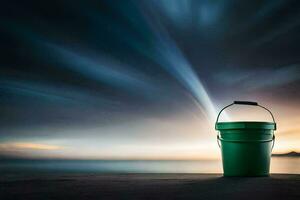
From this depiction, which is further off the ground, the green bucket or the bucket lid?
the bucket lid

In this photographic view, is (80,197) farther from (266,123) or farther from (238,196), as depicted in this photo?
(266,123)

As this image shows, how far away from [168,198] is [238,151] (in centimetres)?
214

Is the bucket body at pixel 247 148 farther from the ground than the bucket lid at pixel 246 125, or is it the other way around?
the bucket lid at pixel 246 125

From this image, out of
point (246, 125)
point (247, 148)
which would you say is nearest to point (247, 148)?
point (247, 148)

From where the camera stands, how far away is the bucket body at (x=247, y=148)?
13.7ft

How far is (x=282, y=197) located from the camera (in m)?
2.30

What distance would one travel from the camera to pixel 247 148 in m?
4.18

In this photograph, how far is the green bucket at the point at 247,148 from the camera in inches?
164

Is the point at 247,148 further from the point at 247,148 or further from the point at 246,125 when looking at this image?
the point at 246,125

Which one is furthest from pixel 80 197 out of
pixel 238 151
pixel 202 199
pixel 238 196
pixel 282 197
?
pixel 238 151

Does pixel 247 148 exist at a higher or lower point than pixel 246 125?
lower

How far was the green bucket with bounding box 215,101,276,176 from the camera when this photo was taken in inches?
164

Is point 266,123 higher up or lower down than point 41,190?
higher up

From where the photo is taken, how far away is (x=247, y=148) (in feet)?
13.7
